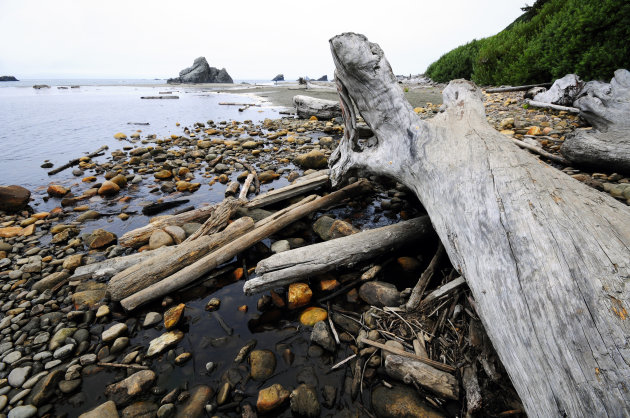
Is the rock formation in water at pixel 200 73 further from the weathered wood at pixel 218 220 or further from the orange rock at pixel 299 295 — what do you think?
the orange rock at pixel 299 295

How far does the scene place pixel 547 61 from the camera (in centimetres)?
1019

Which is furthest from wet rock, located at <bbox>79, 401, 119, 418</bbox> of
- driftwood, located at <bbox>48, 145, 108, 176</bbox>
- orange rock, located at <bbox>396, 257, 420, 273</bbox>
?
driftwood, located at <bbox>48, 145, 108, 176</bbox>

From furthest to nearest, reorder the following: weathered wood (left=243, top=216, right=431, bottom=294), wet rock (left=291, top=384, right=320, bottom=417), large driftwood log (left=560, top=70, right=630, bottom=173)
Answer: large driftwood log (left=560, top=70, right=630, bottom=173) → weathered wood (left=243, top=216, right=431, bottom=294) → wet rock (left=291, top=384, right=320, bottom=417)

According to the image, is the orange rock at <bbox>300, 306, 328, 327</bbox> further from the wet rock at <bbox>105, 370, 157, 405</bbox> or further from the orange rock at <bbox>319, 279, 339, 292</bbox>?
the wet rock at <bbox>105, 370, 157, 405</bbox>

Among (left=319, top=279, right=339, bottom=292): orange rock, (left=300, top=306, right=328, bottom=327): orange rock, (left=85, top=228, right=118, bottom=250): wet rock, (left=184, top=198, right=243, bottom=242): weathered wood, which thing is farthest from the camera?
(left=85, top=228, right=118, bottom=250): wet rock

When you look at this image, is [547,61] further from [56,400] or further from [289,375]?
[56,400]

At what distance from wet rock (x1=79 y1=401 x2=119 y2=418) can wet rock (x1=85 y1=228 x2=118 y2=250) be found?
292cm

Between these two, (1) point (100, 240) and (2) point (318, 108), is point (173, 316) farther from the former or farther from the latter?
(2) point (318, 108)

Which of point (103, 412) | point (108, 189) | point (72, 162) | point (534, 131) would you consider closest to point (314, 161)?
point (108, 189)

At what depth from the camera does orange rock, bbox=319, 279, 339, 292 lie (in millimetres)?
3100

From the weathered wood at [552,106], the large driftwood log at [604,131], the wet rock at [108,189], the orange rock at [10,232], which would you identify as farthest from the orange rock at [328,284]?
the weathered wood at [552,106]

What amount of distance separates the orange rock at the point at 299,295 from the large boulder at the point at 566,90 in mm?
9651

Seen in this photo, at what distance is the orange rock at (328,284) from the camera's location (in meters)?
3.10

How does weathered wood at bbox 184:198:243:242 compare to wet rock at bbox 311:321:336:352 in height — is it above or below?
above
